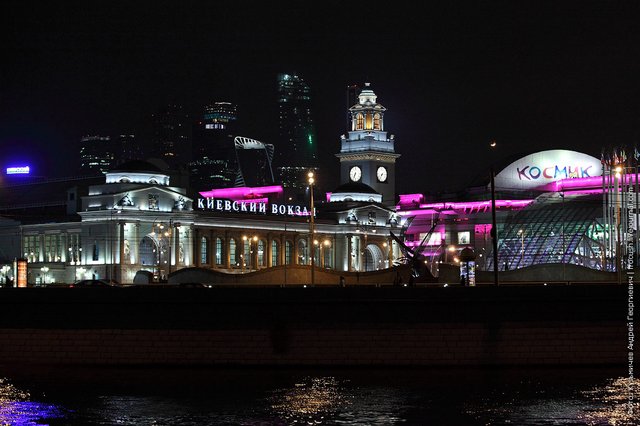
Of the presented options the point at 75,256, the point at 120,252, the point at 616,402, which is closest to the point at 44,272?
the point at 75,256

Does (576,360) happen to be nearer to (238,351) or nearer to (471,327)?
(471,327)

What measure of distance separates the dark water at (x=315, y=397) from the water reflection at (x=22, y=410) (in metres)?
0.05

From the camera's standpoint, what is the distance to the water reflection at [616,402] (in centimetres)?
6312

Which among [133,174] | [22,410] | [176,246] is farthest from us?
[133,174]

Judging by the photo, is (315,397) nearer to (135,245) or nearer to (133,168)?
(135,245)

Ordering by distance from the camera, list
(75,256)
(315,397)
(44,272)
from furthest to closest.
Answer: (75,256), (44,272), (315,397)

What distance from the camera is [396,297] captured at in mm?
83312

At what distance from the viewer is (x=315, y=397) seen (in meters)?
71.0

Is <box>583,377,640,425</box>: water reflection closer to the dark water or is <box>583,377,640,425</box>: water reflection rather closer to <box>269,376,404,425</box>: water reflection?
the dark water

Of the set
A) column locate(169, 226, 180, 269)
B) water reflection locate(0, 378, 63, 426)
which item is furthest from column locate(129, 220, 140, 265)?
water reflection locate(0, 378, 63, 426)

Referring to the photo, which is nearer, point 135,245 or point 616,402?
point 616,402

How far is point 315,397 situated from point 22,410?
51.6 feet

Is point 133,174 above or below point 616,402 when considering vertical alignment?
above

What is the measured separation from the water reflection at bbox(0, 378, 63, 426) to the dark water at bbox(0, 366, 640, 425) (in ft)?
0.17
